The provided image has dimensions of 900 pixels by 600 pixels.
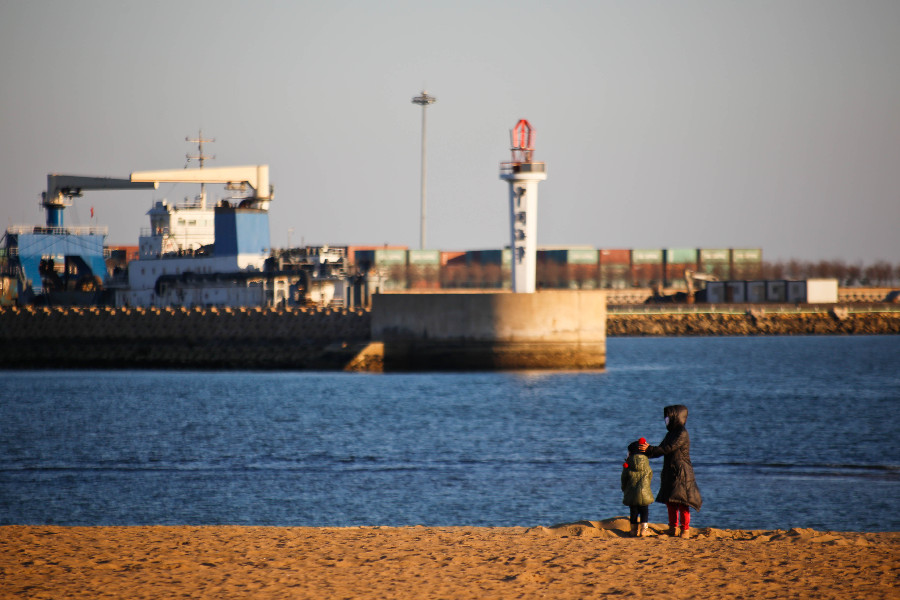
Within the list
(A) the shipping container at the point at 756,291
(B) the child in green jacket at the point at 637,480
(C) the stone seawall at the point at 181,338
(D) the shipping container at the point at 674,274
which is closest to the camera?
(B) the child in green jacket at the point at 637,480

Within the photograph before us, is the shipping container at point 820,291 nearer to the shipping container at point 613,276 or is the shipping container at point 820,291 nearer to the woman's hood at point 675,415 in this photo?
the shipping container at point 613,276

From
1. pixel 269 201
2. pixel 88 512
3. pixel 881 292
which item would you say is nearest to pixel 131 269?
pixel 269 201

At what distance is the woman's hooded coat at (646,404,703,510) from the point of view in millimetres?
10375

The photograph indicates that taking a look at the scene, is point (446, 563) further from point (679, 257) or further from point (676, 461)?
point (679, 257)

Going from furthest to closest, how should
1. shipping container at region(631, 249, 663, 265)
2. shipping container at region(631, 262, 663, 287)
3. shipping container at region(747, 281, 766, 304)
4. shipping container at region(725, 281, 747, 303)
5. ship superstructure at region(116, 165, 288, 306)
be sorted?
shipping container at region(631, 249, 663, 265), shipping container at region(631, 262, 663, 287), shipping container at region(725, 281, 747, 303), shipping container at region(747, 281, 766, 304), ship superstructure at region(116, 165, 288, 306)

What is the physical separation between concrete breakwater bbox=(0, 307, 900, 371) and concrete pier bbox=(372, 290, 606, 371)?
6.74 ft

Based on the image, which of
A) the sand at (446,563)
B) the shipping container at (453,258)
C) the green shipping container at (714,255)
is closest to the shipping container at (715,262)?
the green shipping container at (714,255)

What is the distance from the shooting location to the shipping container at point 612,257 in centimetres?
10856

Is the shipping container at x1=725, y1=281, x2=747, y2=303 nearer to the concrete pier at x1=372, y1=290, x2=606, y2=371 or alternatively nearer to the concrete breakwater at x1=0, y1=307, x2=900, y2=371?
the concrete pier at x1=372, y1=290, x2=606, y2=371

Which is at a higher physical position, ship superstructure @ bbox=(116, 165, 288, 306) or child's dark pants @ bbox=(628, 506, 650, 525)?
ship superstructure @ bbox=(116, 165, 288, 306)

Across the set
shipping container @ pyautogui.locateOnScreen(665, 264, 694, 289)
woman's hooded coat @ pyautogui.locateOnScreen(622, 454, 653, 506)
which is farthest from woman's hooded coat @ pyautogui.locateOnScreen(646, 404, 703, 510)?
shipping container @ pyautogui.locateOnScreen(665, 264, 694, 289)

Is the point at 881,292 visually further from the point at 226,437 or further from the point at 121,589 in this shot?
the point at 121,589

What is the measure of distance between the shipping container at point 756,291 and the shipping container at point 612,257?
1580 cm

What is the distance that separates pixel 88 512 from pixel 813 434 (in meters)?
18.7
